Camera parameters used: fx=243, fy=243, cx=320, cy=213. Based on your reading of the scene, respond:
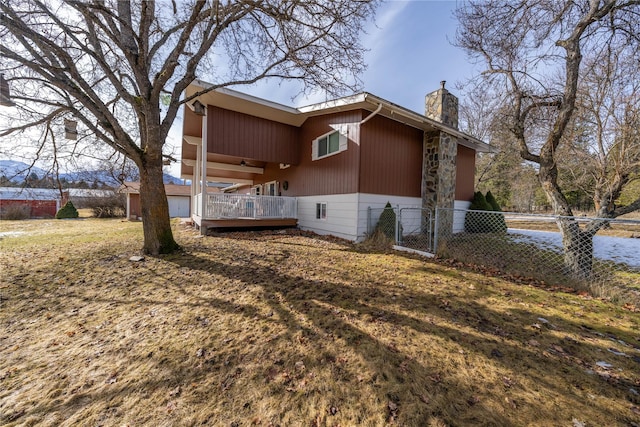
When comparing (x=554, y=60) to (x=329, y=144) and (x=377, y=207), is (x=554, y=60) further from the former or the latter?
(x=329, y=144)

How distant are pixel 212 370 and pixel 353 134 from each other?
746 centimetres

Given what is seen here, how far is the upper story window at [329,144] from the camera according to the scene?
845 centimetres

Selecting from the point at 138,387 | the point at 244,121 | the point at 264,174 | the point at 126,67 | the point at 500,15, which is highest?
the point at 500,15

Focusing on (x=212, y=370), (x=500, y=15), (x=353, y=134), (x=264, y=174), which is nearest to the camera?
(x=212, y=370)

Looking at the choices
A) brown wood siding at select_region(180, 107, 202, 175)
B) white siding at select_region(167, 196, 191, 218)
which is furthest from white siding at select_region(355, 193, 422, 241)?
white siding at select_region(167, 196, 191, 218)

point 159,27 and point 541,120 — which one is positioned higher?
point 159,27

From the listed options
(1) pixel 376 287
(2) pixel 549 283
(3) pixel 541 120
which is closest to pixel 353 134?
(3) pixel 541 120

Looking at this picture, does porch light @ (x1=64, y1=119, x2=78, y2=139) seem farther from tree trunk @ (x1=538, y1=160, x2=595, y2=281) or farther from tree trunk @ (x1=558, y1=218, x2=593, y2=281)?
tree trunk @ (x1=558, y1=218, x2=593, y2=281)

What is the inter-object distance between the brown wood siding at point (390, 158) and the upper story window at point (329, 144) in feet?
2.63

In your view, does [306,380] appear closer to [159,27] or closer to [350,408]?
[350,408]

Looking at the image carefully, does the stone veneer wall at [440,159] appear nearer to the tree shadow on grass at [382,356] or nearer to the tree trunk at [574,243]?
the tree trunk at [574,243]

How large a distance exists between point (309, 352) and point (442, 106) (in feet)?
33.3

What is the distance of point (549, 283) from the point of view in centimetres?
439

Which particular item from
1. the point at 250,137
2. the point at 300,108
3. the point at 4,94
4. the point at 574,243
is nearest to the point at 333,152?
the point at 300,108
